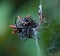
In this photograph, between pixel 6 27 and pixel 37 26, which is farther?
pixel 6 27

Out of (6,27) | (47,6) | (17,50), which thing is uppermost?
(47,6)

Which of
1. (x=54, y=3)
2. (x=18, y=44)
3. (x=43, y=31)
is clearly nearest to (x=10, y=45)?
(x=18, y=44)

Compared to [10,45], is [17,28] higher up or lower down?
higher up

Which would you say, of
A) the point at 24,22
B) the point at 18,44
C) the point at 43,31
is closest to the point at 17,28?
the point at 24,22

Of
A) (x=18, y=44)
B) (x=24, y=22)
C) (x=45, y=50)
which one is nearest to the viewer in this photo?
(x=24, y=22)

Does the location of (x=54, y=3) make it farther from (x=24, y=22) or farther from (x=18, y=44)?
(x=18, y=44)

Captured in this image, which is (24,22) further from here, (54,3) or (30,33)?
(54,3)

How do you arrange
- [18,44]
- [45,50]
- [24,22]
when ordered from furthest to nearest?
[18,44] < [45,50] < [24,22]
